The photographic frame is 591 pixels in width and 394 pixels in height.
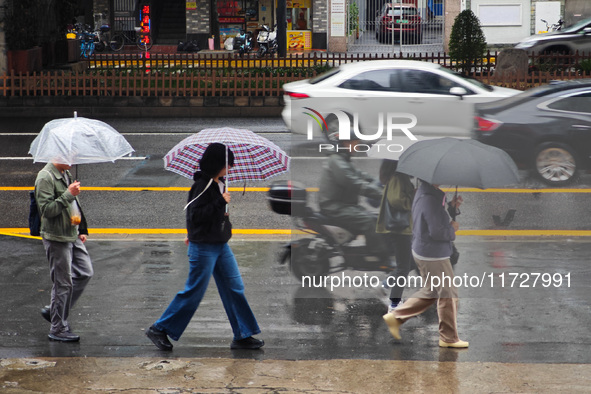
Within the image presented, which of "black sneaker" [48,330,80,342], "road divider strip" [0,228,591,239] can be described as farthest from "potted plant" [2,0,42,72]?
"black sneaker" [48,330,80,342]

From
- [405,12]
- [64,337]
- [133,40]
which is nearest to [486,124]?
[64,337]

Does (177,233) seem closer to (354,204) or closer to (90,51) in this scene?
(354,204)

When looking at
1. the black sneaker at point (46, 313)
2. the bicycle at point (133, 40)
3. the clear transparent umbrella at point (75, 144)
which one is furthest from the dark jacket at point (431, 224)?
the bicycle at point (133, 40)

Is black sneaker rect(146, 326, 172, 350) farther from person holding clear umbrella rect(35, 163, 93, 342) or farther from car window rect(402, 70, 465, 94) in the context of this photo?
car window rect(402, 70, 465, 94)

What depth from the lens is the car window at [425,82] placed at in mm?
15148

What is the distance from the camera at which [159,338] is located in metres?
6.42

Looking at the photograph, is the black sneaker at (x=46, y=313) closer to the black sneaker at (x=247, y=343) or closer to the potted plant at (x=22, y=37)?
the black sneaker at (x=247, y=343)

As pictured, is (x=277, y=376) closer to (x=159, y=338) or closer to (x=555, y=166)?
(x=159, y=338)

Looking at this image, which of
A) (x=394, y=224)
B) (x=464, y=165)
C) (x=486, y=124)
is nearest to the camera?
(x=464, y=165)

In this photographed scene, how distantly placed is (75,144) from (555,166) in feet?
13.0

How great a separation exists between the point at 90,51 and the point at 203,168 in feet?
101

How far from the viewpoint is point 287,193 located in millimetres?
8375

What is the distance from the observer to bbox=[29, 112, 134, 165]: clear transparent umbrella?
254 inches

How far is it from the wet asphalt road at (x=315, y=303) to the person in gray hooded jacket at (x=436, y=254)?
236mm
